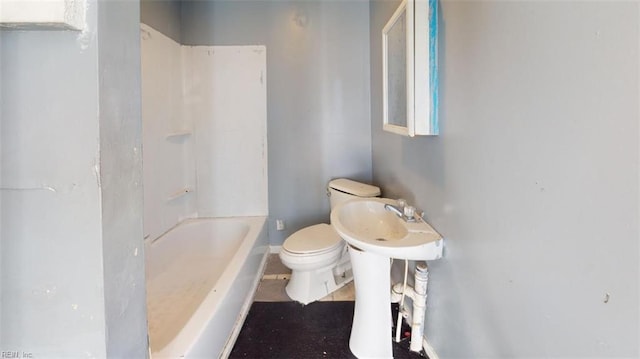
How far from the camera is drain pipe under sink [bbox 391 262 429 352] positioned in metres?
1.56

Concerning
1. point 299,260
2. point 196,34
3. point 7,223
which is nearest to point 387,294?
point 299,260

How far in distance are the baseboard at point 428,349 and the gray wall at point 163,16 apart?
2.67 meters

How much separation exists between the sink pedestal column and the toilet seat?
1.74 feet

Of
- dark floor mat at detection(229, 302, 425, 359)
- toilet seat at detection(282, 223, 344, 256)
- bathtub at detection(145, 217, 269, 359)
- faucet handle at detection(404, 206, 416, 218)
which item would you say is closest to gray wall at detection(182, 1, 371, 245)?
bathtub at detection(145, 217, 269, 359)

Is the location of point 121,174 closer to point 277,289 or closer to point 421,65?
point 421,65

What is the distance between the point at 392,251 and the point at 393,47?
1.17m

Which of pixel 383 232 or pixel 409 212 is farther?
pixel 383 232

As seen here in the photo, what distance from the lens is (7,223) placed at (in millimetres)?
586

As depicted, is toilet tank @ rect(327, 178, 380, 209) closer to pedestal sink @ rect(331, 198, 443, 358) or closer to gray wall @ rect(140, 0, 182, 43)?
pedestal sink @ rect(331, 198, 443, 358)

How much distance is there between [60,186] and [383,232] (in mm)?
1568

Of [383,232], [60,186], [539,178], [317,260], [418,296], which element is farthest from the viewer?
[317,260]

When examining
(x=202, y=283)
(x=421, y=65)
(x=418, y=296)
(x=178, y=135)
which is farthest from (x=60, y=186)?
(x=178, y=135)

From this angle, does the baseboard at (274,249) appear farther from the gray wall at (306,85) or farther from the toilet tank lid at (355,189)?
the toilet tank lid at (355,189)

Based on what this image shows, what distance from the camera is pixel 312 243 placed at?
2258 millimetres
